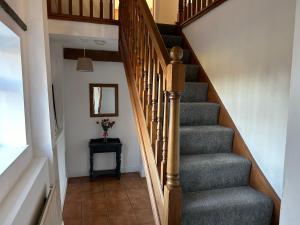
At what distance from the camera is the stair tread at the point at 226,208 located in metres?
1.58

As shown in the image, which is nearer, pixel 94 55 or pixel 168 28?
pixel 168 28

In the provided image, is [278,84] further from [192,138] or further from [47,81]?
[47,81]

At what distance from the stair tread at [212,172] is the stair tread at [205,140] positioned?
0.41ft

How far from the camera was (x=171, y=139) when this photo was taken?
142 centimetres

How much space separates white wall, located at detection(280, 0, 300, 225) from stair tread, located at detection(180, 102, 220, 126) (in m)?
1.39

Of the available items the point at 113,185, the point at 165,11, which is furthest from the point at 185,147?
the point at 165,11

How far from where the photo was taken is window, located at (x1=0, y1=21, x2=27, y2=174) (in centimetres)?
148

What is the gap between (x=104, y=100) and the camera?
445 cm

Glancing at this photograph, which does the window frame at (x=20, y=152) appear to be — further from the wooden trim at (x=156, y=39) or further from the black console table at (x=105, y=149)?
the black console table at (x=105, y=149)

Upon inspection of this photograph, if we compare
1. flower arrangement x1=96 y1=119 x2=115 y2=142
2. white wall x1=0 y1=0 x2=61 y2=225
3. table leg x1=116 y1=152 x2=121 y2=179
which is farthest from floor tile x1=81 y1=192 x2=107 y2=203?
white wall x1=0 y1=0 x2=61 y2=225

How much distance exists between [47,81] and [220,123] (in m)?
1.74

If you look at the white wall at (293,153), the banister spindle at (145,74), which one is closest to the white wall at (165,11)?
the banister spindle at (145,74)

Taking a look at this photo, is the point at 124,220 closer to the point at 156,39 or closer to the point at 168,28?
the point at 156,39

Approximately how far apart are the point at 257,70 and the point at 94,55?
9.91 feet
